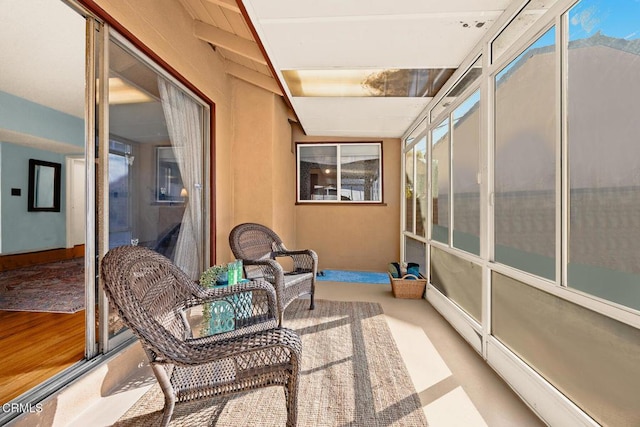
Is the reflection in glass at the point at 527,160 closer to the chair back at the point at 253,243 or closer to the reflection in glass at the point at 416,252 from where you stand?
the reflection in glass at the point at 416,252

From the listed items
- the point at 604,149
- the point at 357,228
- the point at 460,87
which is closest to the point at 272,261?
the point at 604,149

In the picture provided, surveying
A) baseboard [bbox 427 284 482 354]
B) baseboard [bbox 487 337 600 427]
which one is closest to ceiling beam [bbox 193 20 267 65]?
baseboard [bbox 427 284 482 354]

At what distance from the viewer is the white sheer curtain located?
7.98 feet

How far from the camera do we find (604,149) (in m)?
1.10

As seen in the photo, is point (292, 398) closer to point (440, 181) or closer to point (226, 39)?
point (440, 181)

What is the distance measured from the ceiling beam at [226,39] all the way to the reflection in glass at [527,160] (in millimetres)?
2171

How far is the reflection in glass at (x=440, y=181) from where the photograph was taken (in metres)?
2.77

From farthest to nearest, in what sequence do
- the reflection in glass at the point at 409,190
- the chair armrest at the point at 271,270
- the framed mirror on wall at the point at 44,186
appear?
the reflection in glass at the point at 409,190, the framed mirror on wall at the point at 44,186, the chair armrest at the point at 271,270

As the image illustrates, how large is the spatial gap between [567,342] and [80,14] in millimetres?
3140

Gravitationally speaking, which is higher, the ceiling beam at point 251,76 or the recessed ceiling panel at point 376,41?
the ceiling beam at point 251,76

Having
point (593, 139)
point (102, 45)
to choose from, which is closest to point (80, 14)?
point (102, 45)

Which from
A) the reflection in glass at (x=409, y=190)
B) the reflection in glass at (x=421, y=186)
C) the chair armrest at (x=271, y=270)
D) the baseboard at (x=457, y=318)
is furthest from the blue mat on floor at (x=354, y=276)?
the chair armrest at (x=271, y=270)

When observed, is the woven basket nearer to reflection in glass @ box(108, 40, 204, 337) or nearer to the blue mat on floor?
the blue mat on floor

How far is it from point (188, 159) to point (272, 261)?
1.36 meters
